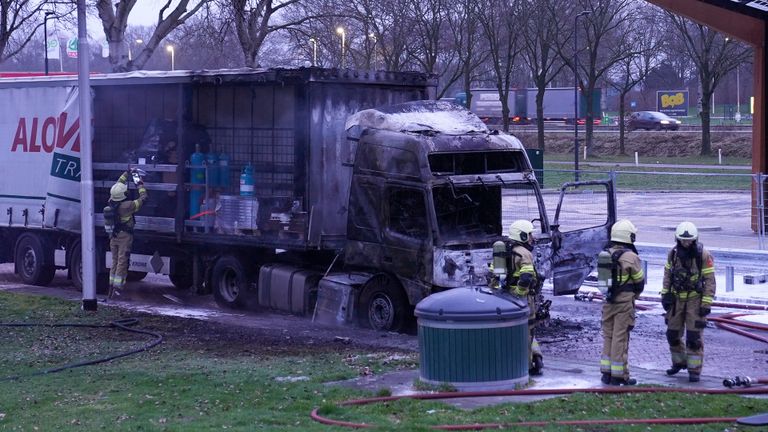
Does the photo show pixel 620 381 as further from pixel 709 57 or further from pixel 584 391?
pixel 709 57

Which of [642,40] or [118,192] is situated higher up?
[642,40]

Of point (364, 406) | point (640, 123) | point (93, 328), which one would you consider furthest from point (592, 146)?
point (364, 406)

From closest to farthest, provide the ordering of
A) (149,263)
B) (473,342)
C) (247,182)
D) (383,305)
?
(473,342) < (383,305) < (247,182) < (149,263)

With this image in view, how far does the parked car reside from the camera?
6581cm

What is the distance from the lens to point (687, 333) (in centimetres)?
1034

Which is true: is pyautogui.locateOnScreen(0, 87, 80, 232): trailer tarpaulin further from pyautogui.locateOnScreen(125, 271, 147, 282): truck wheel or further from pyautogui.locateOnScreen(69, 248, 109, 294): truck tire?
pyautogui.locateOnScreen(125, 271, 147, 282): truck wheel

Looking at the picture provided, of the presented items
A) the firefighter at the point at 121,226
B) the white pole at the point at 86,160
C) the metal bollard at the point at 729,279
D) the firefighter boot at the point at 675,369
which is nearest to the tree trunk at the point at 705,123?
the metal bollard at the point at 729,279

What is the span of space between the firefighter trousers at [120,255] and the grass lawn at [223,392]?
3249mm

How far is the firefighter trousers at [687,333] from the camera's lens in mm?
10203

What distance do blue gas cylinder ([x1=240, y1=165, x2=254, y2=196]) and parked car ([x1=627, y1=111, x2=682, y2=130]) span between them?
174 feet

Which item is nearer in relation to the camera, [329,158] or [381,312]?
[381,312]

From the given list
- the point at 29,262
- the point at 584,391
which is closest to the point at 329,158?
the point at 584,391

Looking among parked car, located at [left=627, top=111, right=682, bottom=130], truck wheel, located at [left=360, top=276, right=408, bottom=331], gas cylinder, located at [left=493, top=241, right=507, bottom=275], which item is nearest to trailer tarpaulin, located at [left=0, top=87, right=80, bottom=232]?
truck wheel, located at [left=360, top=276, right=408, bottom=331]

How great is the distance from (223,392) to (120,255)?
838 cm
